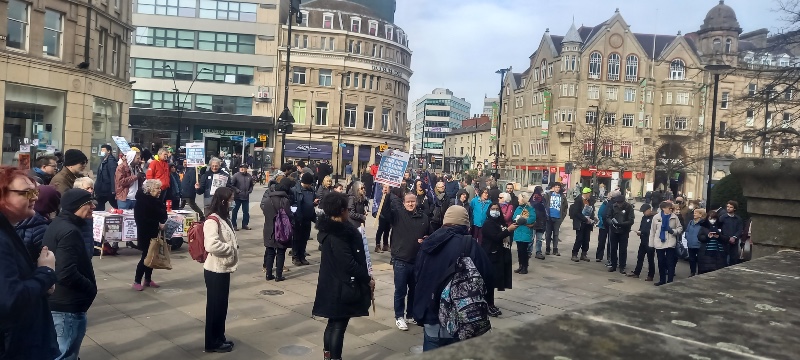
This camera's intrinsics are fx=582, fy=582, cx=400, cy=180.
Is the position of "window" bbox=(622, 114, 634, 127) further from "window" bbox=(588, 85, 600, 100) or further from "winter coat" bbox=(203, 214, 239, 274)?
"winter coat" bbox=(203, 214, 239, 274)

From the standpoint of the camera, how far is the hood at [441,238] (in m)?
5.27

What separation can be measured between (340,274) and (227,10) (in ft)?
180

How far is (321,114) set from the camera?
205ft

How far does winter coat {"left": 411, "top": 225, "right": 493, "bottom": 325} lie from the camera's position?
5.20 metres

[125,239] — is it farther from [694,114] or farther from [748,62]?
[694,114]

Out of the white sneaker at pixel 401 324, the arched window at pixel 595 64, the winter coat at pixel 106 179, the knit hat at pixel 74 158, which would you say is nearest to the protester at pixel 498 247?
the white sneaker at pixel 401 324

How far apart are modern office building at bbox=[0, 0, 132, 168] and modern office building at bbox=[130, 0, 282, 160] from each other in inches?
998

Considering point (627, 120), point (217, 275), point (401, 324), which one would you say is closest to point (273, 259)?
point (401, 324)

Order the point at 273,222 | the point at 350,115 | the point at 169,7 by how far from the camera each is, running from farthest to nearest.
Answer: the point at 350,115, the point at 169,7, the point at 273,222

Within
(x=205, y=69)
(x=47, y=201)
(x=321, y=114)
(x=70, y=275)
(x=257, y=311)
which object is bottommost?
(x=257, y=311)

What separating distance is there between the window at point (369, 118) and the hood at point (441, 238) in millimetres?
59594

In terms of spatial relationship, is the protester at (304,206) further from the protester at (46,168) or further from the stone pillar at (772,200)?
the stone pillar at (772,200)

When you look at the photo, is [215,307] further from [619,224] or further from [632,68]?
[632,68]

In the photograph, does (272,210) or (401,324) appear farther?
(272,210)
